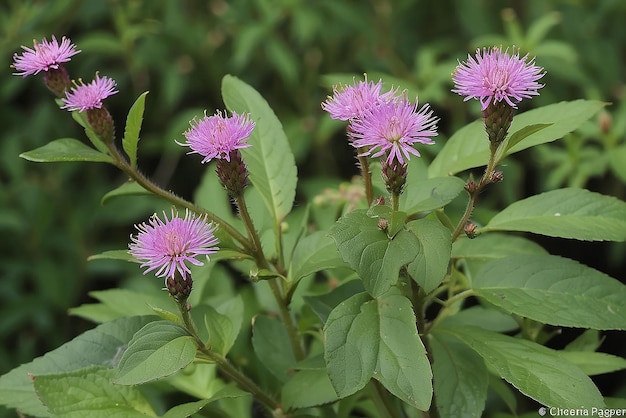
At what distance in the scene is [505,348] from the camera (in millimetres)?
1097

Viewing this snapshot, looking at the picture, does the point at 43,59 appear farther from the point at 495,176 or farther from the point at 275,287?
the point at 495,176

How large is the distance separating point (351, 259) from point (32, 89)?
2.71 metres

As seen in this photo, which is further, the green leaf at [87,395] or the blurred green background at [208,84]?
the blurred green background at [208,84]

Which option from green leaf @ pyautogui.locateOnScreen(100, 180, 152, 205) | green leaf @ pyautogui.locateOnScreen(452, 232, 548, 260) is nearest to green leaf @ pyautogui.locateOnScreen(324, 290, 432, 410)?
green leaf @ pyautogui.locateOnScreen(452, 232, 548, 260)

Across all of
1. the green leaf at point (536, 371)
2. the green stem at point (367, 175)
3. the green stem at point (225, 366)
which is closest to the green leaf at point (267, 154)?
the green stem at point (367, 175)

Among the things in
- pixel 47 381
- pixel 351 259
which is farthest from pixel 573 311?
pixel 47 381

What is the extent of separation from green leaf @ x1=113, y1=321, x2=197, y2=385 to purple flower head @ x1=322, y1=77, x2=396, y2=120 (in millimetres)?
373

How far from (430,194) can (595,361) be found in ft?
1.41

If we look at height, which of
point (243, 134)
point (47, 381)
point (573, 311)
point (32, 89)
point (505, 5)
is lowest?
point (47, 381)

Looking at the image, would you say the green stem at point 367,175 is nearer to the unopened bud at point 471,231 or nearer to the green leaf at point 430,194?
the green leaf at point 430,194

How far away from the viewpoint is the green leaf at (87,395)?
106 cm

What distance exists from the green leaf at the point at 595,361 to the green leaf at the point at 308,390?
0.40 meters

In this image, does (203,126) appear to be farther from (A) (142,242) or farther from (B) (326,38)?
(B) (326,38)

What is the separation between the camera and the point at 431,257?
96 cm
